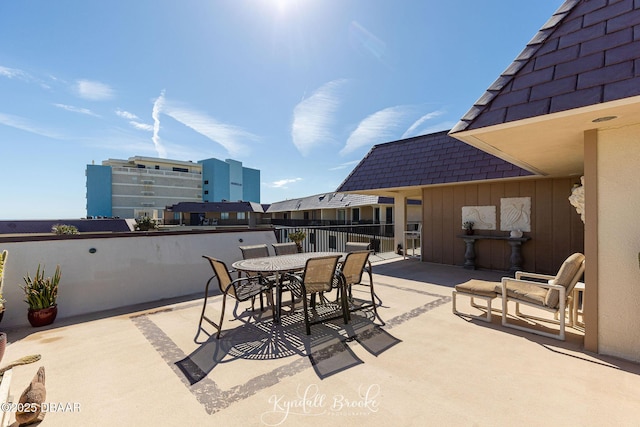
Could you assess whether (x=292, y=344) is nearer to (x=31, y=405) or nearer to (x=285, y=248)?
(x=31, y=405)

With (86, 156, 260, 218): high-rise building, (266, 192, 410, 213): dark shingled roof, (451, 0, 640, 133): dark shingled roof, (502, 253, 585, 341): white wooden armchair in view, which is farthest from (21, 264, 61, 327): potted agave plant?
(86, 156, 260, 218): high-rise building

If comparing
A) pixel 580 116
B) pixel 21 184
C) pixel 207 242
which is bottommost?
pixel 207 242

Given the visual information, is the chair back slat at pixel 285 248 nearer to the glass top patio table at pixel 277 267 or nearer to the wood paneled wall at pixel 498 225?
the glass top patio table at pixel 277 267

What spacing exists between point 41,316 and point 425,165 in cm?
910

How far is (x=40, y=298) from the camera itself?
12.1 feet

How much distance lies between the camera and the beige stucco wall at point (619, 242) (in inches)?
105

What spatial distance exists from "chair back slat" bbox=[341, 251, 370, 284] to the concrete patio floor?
1.97 feet

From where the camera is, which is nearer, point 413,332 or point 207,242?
point 413,332

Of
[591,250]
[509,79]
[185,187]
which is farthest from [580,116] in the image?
[185,187]

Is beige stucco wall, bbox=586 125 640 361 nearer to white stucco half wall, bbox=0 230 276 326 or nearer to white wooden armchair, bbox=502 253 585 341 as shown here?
white wooden armchair, bbox=502 253 585 341

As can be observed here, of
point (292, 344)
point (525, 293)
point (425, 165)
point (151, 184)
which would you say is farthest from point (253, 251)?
point (151, 184)

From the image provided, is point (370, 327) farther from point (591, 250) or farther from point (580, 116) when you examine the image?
point (580, 116)

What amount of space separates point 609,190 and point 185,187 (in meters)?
57.9

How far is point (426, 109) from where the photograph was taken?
10445mm
